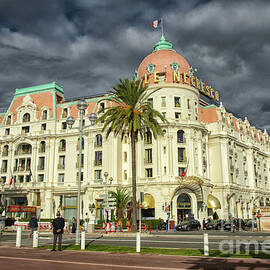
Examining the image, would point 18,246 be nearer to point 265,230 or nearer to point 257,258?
point 257,258

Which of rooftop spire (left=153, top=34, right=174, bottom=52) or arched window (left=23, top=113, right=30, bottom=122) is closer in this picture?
rooftop spire (left=153, top=34, right=174, bottom=52)

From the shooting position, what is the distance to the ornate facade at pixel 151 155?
5981 centimetres

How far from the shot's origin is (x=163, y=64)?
66.3 metres

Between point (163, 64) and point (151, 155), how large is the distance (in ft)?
58.5

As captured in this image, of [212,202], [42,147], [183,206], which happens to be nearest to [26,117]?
[42,147]

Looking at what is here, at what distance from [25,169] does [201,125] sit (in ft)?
119

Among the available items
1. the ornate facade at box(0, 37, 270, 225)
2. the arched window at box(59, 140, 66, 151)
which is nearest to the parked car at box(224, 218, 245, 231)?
the ornate facade at box(0, 37, 270, 225)

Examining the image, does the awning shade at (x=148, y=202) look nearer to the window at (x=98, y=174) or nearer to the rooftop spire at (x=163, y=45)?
the window at (x=98, y=174)

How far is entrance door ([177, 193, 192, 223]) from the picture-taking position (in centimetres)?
5862

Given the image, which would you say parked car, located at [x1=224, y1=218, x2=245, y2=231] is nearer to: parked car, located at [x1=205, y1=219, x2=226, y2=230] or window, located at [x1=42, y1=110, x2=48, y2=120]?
parked car, located at [x1=205, y1=219, x2=226, y2=230]

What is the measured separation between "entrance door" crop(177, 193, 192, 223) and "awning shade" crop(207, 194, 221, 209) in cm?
475

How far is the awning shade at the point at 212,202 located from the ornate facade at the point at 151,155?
24cm

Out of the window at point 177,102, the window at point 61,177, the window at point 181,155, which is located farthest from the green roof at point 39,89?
the window at point 181,155

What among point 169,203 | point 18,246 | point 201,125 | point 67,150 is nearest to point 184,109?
point 201,125
